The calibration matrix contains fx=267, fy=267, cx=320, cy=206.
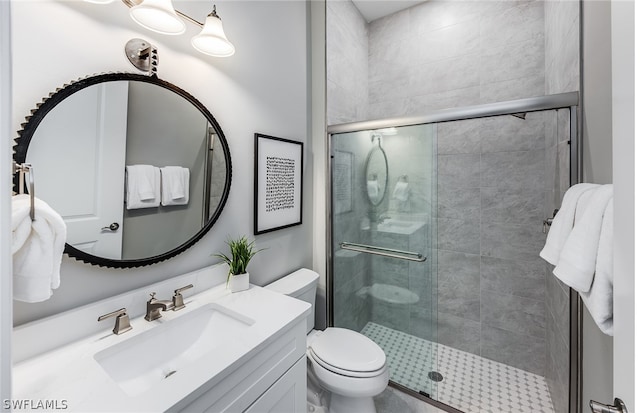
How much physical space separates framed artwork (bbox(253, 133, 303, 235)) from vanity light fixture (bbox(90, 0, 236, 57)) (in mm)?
454

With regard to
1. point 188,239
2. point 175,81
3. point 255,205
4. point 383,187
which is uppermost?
point 175,81

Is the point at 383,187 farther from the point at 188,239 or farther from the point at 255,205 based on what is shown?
the point at 188,239

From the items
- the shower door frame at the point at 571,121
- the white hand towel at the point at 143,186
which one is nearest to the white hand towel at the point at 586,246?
the shower door frame at the point at 571,121

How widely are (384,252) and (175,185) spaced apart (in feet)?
4.39

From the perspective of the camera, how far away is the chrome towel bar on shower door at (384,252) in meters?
1.72

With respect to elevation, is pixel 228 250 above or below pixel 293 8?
below

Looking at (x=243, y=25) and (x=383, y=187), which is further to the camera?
(x=383, y=187)

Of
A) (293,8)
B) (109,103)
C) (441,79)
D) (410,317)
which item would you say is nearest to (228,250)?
(109,103)

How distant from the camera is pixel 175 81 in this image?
112cm

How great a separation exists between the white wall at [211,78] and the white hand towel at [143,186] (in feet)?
0.83

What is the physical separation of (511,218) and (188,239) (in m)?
2.06

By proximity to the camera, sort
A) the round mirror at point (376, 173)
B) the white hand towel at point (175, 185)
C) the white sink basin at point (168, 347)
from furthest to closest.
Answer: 1. the round mirror at point (376, 173)
2. the white hand towel at point (175, 185)
3. the white sink basin at point (168, 347)

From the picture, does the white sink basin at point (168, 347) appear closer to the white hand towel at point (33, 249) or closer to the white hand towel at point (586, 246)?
the white hand towel at point (33, 249)

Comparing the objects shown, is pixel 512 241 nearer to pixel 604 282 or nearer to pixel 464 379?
pixel 464 379
